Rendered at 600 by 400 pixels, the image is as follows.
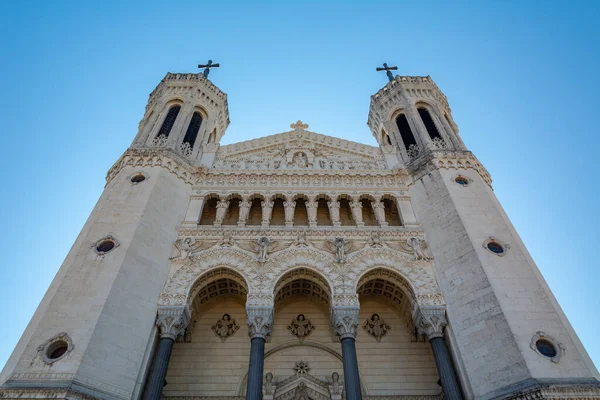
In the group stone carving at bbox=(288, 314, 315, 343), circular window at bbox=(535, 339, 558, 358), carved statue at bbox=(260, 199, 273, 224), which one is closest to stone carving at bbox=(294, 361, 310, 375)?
stone carving at bbox=(288, 314, 315, 343)

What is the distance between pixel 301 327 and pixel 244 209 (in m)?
5.59

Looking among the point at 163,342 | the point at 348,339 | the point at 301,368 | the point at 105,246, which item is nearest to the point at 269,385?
the point at 301,368

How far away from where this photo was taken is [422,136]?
20062 mm

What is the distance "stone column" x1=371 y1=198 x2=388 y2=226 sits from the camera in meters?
17.1

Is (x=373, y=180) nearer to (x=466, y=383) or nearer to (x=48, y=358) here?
(x=466, y=383)

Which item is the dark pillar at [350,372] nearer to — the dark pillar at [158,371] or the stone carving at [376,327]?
the stone carving at [376,327]

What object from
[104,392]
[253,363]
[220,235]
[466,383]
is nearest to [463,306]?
[466,383]

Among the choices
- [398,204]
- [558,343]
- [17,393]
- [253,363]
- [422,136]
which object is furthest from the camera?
[422,136]

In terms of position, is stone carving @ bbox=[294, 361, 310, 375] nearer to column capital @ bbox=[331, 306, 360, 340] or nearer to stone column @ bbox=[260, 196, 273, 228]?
column capital @ bbox=[331, 306, 360, 340]

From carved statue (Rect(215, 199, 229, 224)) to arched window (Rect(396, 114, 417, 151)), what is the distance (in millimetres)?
9899

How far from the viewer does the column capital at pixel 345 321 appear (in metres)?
13.3

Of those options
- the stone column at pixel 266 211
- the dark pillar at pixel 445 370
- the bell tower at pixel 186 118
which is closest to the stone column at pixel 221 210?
the stone column at pixel 266 211

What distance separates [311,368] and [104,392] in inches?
277

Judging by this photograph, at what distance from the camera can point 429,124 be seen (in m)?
21.5
